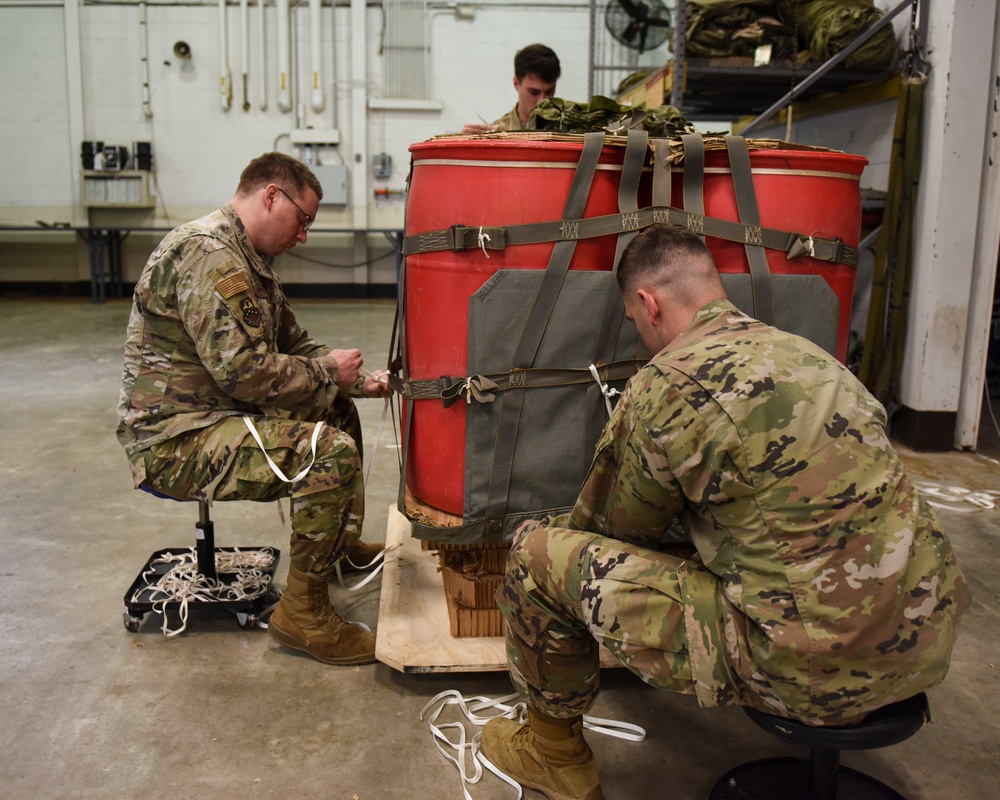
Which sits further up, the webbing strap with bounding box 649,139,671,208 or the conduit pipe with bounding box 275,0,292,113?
the conduit pipe with bounding box 275,0,292,113

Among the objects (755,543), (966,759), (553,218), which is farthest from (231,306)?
(966,759)

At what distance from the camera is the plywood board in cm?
220

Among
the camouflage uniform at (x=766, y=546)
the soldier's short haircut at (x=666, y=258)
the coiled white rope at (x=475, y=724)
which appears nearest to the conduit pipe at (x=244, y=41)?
the coiled white rope at (x=475, y=724)

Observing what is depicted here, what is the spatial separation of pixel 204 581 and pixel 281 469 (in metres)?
0.58

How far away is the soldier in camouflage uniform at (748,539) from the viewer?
1.37 meters

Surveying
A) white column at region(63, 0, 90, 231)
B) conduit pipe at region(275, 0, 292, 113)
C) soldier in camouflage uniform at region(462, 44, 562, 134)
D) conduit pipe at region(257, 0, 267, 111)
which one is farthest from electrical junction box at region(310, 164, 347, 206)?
soldier in camouflage uniform at region(462, 44, 562, 134)

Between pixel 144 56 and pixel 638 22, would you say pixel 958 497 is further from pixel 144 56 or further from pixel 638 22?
pixel 144 56

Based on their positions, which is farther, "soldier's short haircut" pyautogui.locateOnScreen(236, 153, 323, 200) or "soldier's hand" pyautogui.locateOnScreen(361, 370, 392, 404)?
"soldier's hand" pyautogui.locateOnScreen(361, 370, 392, 404)

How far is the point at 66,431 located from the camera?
450 centimetres

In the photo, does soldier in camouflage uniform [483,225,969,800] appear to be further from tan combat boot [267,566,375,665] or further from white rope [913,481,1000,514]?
white rope [913,481,1000,514]

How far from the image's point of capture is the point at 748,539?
1422 mm

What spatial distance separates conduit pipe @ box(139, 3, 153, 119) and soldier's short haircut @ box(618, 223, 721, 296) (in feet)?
30.1

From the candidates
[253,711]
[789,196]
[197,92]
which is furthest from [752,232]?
[197,92]

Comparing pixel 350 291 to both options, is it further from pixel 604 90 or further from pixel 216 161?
pixel 604 90
